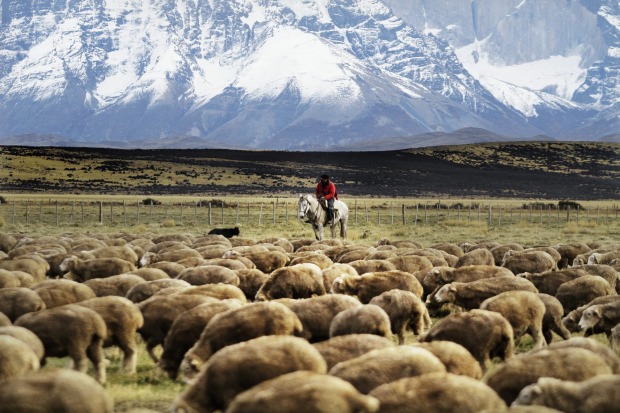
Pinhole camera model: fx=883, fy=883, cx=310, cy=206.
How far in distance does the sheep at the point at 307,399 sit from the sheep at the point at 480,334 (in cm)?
372

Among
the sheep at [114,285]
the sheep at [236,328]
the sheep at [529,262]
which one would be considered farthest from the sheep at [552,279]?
the sheep at [114,285]

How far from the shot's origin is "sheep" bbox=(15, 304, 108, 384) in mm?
11438

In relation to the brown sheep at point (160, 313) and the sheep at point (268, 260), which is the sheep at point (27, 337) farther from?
the sheep at point (268, 260)

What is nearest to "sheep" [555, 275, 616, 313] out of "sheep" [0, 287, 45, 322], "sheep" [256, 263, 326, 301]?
"sheep" [256, 263, 326, 301]

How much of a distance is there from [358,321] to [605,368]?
3545 millimetres

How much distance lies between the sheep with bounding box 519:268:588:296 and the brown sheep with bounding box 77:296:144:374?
25.3ft

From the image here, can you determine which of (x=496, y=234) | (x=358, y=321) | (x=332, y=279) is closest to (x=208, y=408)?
(x=358, y=321)

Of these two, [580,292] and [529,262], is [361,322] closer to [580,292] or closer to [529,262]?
[580,292]

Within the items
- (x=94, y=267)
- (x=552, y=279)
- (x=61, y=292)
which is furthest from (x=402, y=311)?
(x=94, y=267)

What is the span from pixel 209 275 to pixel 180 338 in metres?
4.57

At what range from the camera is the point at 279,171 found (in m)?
143

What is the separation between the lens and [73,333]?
1148 cm

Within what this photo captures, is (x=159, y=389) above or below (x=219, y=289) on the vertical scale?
below

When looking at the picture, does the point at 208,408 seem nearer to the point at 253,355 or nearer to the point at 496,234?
the point at 253,355
